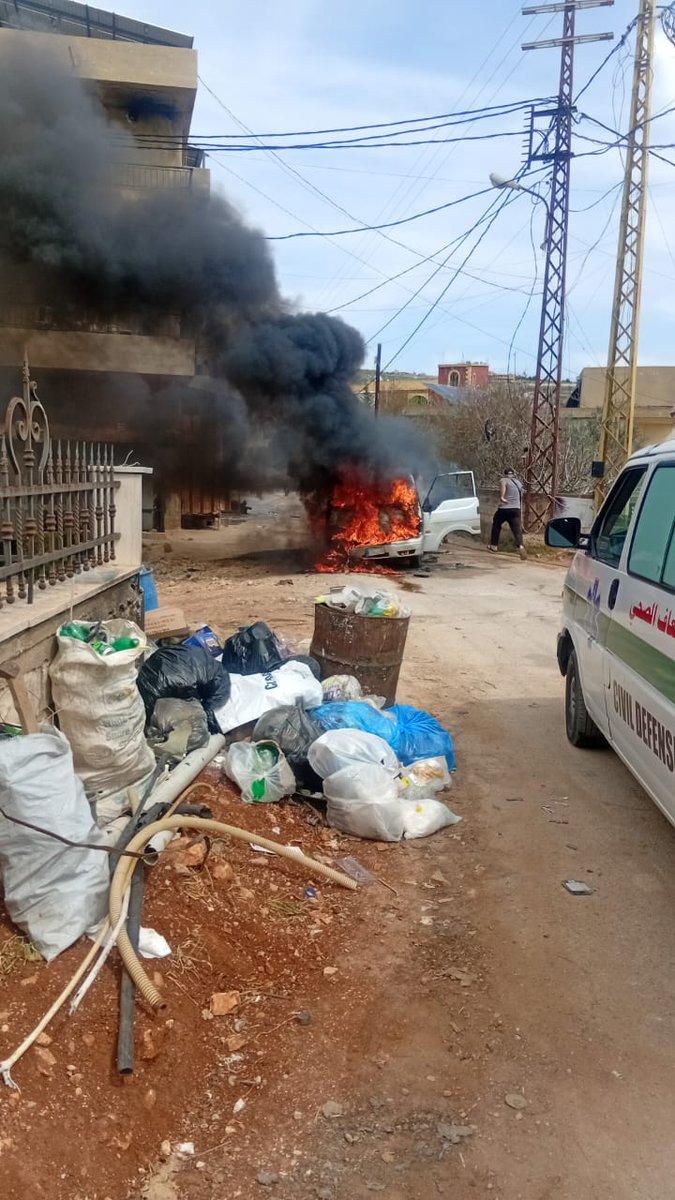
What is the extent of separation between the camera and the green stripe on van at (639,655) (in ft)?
11.0

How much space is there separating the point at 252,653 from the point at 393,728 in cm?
113

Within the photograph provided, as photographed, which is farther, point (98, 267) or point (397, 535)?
point (98, 267)

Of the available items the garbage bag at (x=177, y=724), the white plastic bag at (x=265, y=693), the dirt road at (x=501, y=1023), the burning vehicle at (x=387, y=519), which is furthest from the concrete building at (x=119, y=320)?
the dirt road at (x=501, y=1023)

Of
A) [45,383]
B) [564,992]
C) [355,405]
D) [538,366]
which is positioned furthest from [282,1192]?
[538,366]

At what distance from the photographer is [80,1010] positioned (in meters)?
2.62

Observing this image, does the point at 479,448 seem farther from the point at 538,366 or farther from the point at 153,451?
the point at 153,451

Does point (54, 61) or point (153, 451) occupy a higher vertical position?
point (54, 61)

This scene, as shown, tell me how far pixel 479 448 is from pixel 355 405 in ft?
32.6

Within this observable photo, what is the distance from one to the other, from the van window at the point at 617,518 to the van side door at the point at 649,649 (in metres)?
0.38

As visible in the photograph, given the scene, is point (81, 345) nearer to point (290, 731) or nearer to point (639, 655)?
point (290, 731)

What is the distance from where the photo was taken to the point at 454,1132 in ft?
7.85

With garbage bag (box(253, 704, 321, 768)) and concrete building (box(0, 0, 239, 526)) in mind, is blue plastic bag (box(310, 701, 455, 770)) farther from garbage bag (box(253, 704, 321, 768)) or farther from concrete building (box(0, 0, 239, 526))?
concrete building (box(0, 0, 239, 526))

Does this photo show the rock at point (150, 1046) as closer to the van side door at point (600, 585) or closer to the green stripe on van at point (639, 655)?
the green stripe on van at point (639, 655)

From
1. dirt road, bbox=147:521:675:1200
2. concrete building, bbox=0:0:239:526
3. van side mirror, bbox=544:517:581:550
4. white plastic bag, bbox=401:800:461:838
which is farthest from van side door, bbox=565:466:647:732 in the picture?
concrete building, bbox=0:0:239:526
